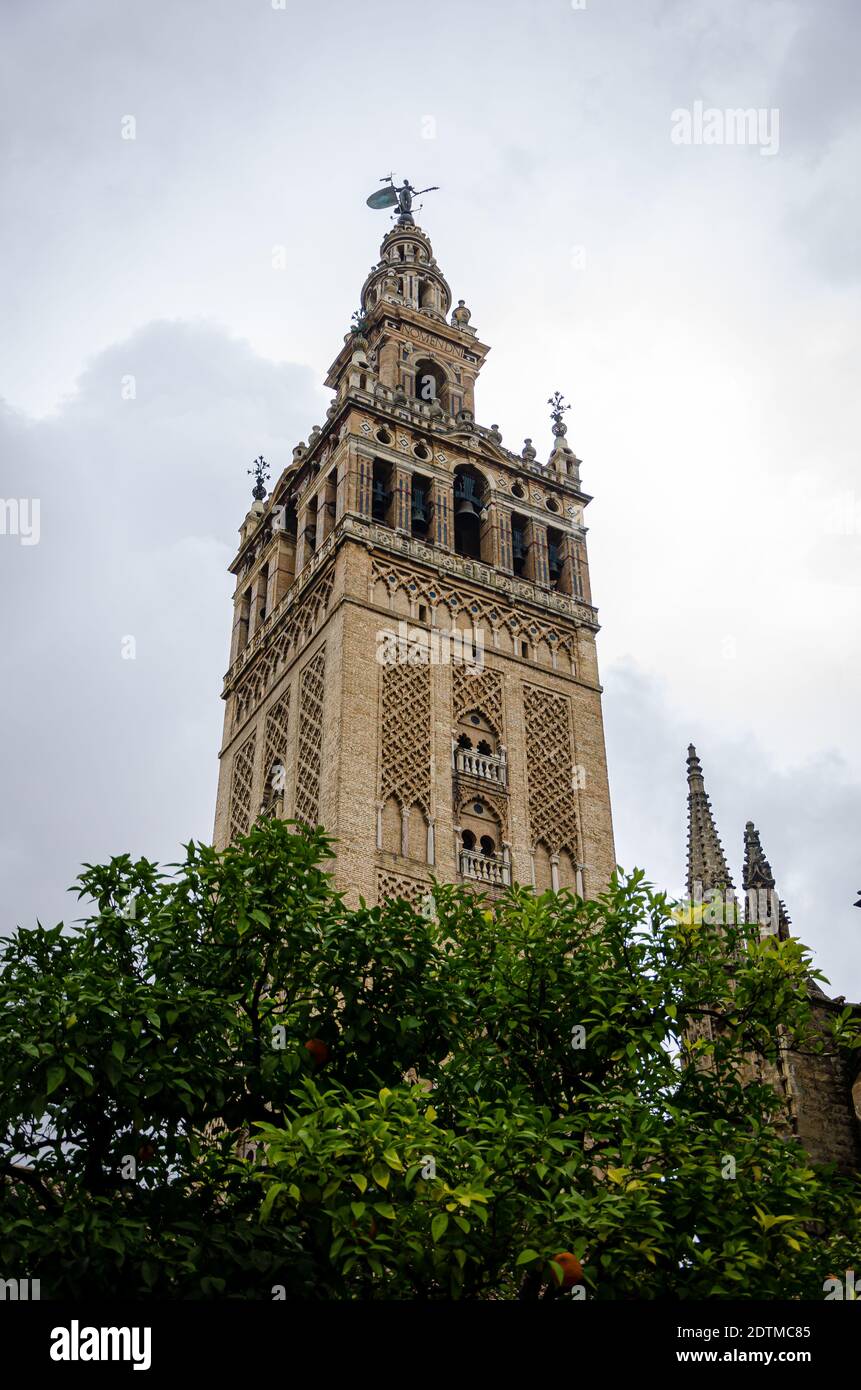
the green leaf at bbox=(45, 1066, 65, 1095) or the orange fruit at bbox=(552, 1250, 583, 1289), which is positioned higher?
the green leaf at bbox=(45, 1066, 65, 1095)

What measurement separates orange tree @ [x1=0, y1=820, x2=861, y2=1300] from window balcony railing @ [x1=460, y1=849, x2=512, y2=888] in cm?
1523

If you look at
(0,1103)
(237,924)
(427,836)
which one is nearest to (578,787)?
(427,836)

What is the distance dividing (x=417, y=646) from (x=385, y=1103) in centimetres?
2303

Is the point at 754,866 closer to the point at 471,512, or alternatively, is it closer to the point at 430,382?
the point at 471,512

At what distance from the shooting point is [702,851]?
126 ft

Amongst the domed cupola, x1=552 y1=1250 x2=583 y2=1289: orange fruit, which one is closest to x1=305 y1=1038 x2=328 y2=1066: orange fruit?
x1=552 y1=1250 x2=583 y2=1289: orange fruit

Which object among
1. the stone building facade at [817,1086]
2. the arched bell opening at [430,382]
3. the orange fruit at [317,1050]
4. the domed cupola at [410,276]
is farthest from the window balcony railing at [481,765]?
the orange fruit at [317,1050]

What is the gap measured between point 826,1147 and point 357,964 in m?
19.9

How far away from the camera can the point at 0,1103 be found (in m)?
12.4

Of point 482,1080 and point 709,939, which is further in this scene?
point 709,939

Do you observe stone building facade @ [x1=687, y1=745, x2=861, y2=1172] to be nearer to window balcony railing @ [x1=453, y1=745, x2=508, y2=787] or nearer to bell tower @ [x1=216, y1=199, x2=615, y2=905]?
bell tower @ [x1=216, y1=199, x2=615, y2=905]

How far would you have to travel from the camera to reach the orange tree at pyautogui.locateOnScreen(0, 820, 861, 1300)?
38.2ft

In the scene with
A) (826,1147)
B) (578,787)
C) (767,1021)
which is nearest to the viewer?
(767,1021)
